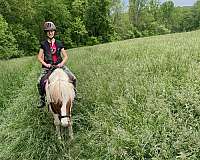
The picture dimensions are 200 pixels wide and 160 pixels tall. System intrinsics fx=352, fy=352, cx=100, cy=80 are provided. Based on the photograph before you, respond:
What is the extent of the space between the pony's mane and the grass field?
0.58m

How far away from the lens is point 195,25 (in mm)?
104438

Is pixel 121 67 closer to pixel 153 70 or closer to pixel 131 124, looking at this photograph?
pixel 153 70

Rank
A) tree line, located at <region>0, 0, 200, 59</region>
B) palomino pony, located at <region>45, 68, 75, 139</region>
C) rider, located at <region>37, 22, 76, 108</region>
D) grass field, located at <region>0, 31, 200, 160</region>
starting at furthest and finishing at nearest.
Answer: tree line, located at <region>0, 0, 200, 59</region>, rider, located at <region>37, 22, 76, 108</region>, palomino pony, located at <region>45, 68, 75, 139</region>, grass field, located at <region>0, 31, 200, 160</region>

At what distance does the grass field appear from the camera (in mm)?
5273

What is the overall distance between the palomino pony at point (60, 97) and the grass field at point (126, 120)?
0.40 meters

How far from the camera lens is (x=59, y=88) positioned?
6.80 metres

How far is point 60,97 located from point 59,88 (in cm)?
18

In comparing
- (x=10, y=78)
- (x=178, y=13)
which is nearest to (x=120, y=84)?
(x=10, y=78)

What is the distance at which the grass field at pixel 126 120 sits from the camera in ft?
17.3

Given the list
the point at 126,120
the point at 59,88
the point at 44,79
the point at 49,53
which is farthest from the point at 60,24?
the point at 126,120

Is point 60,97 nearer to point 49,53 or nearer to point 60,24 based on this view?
point 49,53

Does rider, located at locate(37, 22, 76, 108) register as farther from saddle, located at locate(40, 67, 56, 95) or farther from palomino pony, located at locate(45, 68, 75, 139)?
palomino pony, located at locate(45, 68, 75, 139)

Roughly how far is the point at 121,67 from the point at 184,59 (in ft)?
6.43

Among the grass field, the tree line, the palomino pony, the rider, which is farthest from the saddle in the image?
the tree line
